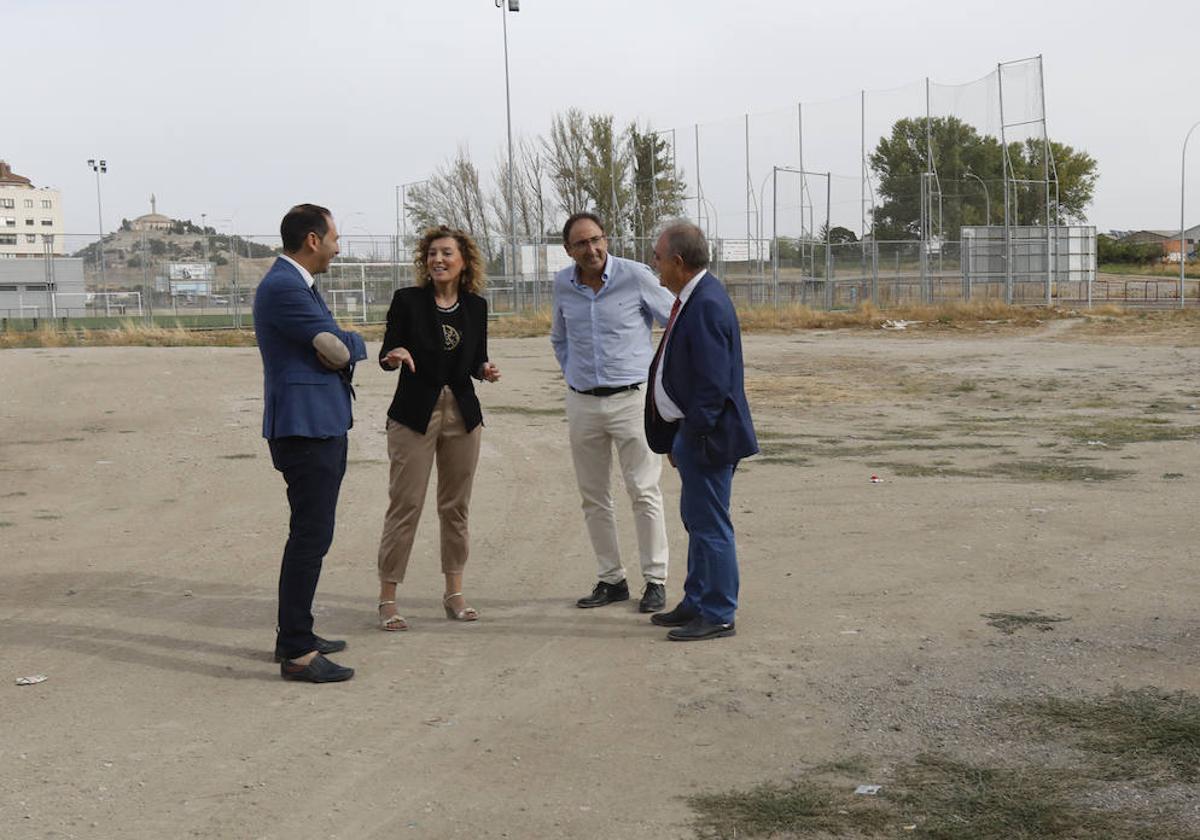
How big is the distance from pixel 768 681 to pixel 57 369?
1643 centimetres

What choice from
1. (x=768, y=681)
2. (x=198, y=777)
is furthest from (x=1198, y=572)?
(x=198, y=777)

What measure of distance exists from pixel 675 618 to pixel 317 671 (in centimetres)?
173

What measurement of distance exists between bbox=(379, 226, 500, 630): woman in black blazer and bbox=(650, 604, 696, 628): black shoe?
91cm

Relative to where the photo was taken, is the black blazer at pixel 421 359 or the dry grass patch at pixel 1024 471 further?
the dry grass patch at pixel 1024 471

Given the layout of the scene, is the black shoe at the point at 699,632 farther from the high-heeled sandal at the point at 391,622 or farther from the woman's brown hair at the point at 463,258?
the woman's brown hair at the point at 463,258

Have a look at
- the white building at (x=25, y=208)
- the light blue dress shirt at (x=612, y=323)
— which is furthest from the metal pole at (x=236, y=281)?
the white building at (x=25, y=208)

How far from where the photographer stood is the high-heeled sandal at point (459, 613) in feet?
22.2

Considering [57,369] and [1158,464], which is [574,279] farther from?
[57,369]

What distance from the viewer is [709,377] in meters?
6.13

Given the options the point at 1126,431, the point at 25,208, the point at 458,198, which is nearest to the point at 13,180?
the point at 25,208

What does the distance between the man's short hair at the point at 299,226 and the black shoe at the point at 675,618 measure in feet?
7.70

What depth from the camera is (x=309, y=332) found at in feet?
18.5

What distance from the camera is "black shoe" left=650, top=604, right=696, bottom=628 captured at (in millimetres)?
6559

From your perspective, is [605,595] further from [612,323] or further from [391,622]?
[612,323]
